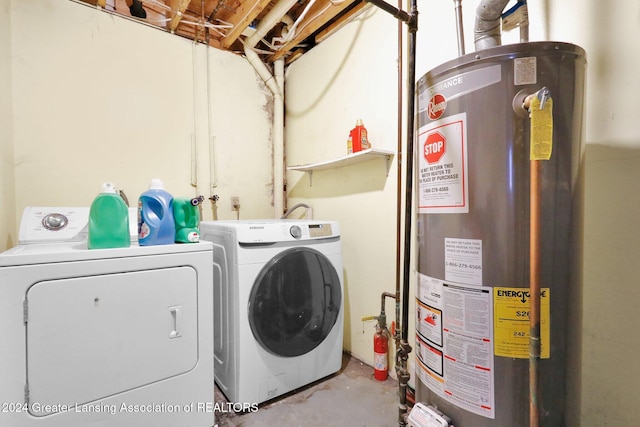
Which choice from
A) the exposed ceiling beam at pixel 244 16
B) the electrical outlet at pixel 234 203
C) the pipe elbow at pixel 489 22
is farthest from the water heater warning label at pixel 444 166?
the electrical outlet at pixel 234 203

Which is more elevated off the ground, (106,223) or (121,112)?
(121,112)

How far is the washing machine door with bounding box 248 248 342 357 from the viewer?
145 centimetres

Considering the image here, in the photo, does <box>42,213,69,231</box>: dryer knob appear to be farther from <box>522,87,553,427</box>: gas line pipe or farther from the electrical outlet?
<box>522,87,553,427</box>: gas line pipe

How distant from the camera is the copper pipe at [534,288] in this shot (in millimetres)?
688

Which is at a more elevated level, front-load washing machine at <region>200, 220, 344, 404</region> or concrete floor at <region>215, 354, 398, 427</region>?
front-load washing machine at <region>200, 220, 344, 404</region>

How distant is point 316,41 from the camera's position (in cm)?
231

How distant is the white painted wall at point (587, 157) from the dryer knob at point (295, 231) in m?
0.52

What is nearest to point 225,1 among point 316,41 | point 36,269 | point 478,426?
point 316,41

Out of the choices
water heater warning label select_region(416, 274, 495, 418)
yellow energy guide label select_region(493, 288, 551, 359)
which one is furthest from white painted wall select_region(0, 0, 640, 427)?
water heater warning label select_region(416, 274, 495, 418)

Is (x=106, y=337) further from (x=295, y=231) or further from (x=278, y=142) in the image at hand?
(x=278, y=142)

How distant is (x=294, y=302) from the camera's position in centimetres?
156

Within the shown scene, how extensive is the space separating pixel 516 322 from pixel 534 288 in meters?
0.11

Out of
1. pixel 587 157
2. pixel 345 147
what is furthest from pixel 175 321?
pixel 587 157

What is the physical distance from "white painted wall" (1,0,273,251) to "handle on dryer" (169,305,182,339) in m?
1.16
